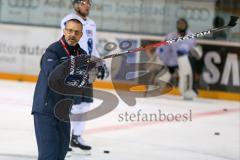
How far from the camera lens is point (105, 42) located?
43.2ft

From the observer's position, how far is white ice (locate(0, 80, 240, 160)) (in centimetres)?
732

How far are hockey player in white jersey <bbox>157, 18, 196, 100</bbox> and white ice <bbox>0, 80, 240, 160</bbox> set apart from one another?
2.61 ft

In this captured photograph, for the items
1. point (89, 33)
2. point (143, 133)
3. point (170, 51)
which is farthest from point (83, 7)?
point (170, 51)

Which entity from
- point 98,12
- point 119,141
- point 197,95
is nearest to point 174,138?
point 119,141

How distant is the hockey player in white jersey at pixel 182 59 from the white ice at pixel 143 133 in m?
0.80

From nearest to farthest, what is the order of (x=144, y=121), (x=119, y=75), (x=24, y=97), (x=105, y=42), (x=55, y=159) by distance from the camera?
(x=55, y=159) < (x=144, y=121) < (x=24, y=97) < (x=119, y=75) < (x=105, y=42)

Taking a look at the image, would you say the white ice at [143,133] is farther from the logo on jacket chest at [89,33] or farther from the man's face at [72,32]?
the man's face at [72,32]

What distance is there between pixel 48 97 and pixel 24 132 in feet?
10.0

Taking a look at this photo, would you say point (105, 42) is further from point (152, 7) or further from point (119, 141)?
point (119, 141)

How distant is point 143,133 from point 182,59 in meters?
4.03

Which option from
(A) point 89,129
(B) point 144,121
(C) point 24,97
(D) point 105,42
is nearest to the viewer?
(A) point 89,129

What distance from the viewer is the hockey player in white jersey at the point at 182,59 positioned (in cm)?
1250

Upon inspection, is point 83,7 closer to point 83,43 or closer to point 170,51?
point 83,43

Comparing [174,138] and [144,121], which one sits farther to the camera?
[144,121]
